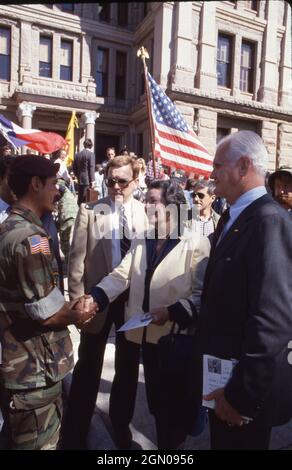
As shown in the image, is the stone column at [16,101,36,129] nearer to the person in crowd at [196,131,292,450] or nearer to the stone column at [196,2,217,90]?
the stone column at [196,2,217,90]

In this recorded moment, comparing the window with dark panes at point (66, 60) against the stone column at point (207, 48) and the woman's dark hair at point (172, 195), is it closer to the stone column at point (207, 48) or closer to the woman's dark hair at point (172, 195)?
the stone column at point (207, 48)

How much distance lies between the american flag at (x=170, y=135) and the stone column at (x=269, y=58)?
1585 cm

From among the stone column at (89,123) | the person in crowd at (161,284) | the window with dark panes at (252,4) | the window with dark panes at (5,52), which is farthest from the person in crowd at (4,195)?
the window with dark panes at (252,4)

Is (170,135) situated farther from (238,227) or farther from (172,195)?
(238,227)

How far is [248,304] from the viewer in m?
1.77

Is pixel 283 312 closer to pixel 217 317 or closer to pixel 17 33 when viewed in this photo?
pixel 217 317

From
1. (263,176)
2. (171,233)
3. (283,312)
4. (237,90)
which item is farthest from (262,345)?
(237,90)

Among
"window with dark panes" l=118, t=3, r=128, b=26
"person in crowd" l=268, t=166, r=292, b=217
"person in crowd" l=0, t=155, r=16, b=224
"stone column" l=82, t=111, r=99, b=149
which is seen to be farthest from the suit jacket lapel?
"window with dark panes" l=118, t=3, r=128, b=26

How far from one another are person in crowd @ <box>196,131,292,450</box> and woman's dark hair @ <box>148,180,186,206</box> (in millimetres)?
813

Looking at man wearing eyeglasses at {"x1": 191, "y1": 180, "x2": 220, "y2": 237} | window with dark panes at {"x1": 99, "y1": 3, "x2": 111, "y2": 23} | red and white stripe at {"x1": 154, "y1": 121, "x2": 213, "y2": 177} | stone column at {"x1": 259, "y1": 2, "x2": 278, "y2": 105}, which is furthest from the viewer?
window with dark panes at {"x1": 99, "y1": 3, "x2": 111, "y2": 23}

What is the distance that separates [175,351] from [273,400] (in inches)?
23.8

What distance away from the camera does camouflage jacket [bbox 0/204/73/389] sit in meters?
1.90

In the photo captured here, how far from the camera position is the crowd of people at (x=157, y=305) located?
1.69 meters

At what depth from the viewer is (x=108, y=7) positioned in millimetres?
20359
